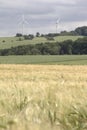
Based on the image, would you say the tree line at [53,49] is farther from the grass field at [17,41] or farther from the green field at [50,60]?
the green field at [50,60]

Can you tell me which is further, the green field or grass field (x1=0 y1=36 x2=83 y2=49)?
grass field (x1=0 y1=36 x2=83 y2=49)

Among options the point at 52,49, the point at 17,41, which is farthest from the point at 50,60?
the point at 17,41

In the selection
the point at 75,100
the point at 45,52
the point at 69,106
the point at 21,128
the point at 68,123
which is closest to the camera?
the point at 21,128

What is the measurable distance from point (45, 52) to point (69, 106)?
8082 centimetres

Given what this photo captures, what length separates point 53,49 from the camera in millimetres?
86312

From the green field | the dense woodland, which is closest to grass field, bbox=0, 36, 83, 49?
the dense woodland

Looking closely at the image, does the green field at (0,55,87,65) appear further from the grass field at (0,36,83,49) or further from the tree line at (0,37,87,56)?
the grass field at (0,36,83,49)


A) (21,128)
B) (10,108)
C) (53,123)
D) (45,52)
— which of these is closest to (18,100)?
(10,108)

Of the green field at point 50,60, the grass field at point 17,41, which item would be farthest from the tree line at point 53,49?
the green field at point 50,60

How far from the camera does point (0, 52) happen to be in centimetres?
8762

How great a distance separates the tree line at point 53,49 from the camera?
84.1 metres

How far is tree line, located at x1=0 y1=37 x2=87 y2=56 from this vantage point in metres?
84.1

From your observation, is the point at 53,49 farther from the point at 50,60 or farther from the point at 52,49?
the point at 50,60

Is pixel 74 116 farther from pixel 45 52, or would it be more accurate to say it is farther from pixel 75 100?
pixel 45 52
